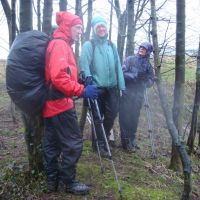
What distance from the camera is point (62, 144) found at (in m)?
5.42

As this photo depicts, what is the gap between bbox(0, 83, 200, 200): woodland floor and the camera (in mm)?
5625

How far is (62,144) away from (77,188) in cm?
69

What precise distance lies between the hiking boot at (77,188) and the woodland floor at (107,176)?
0.07 metres

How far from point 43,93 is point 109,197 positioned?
1782 mm

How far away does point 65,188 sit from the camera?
224 inches

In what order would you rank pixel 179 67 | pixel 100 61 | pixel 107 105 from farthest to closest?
pixel 107 105
pixel 100 61
pixel 179 67

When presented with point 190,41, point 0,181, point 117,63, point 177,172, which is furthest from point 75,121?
point 190,41

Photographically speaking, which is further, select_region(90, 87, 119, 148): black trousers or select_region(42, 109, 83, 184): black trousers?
select_region(90, 87, 119, 148): black trousers

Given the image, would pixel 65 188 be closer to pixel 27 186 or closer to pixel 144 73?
pixel 27 186

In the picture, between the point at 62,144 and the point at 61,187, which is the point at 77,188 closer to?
the point at 61,187

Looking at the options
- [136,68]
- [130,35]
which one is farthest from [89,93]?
[130,35]

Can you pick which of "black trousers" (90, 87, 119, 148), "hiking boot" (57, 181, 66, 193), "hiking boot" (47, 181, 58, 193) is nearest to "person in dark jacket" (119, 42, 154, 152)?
"black trousers" (90, 87, 119, 148)

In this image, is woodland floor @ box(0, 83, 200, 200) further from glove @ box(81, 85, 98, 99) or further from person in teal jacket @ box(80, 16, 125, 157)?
glove @ box(81, 85, 98, 99)

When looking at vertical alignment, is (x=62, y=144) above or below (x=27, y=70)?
below
